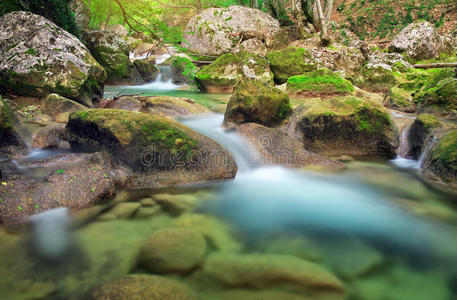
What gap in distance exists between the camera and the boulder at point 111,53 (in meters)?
10.5

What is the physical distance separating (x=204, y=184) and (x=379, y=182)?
2.75m

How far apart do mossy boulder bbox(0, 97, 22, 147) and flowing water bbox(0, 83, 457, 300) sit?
12.9 inches

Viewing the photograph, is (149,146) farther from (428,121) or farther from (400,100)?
(400,100)

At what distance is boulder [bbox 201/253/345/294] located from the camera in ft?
7.18

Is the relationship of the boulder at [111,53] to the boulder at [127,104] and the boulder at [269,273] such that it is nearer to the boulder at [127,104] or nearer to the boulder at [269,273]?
the boulder at [127,104]

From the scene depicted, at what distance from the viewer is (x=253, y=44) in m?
15.6

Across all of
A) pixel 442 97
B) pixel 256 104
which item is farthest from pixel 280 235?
pixel 442 97

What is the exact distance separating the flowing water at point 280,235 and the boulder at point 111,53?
7.63 m

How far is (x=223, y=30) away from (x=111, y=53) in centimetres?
736

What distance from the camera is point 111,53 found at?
35.5 feet

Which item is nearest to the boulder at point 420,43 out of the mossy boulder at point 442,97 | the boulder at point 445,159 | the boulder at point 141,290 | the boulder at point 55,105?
the mossy boulder at point 442,97

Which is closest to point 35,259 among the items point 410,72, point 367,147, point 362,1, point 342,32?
point 367,147

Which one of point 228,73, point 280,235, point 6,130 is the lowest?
point 280,235

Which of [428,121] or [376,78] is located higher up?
[376,78]
